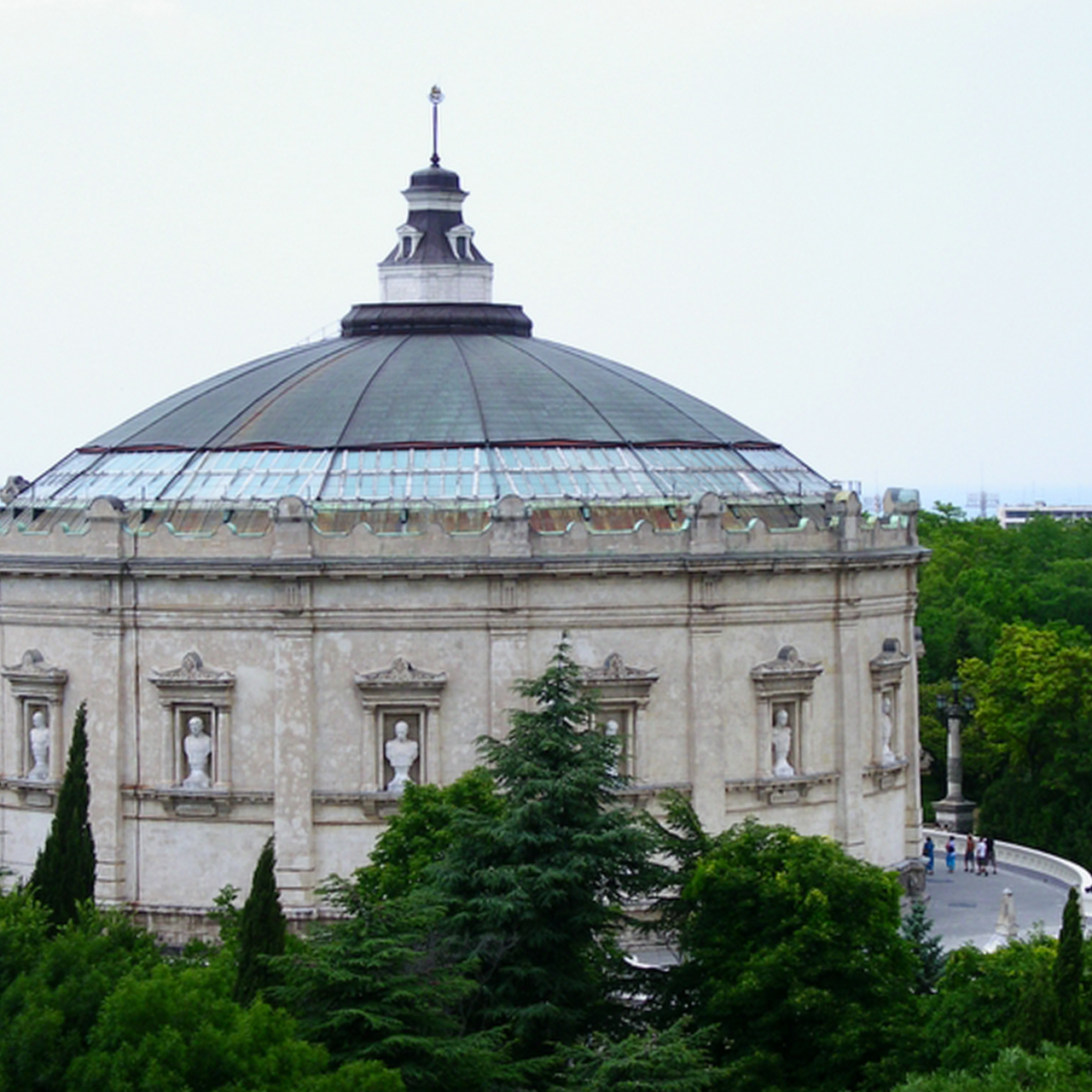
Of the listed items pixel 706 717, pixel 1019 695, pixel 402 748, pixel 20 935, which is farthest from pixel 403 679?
pixel 1019 695

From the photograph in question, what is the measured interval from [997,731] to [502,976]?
45098 millimetres

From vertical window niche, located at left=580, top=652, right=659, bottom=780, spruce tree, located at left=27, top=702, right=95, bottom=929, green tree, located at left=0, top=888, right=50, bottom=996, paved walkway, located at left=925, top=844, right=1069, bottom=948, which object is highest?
vertical window niche, located at left=580, top=652, right=659, bottom=780

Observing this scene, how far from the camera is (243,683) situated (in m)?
59.7

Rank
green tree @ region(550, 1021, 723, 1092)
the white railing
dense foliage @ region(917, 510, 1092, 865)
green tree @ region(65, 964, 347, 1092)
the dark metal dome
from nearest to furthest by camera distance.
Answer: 1. green tree @ region(65, 964, 347, 1092)
2. green tree @ region(550, 1021, 723, 1092)
3. the dark metal dome
4. the white railing
5. dense foliage @ region(917, 510, 1092, 865)

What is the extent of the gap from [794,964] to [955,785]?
143 ft

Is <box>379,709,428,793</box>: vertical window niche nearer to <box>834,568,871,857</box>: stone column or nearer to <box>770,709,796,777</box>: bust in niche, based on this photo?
<box>770,709,796,777</box>: bust in niche

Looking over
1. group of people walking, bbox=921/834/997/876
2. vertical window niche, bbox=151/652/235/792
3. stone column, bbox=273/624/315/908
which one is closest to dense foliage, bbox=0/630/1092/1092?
stone column, bbox=273/624/315/908

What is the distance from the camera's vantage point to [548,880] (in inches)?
1785

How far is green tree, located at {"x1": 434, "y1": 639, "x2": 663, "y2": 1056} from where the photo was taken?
45188mm

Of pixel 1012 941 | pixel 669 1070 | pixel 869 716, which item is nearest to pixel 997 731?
pixel 869 716

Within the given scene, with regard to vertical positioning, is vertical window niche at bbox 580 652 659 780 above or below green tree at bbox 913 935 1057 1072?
above

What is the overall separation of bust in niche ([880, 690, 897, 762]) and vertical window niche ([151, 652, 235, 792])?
51.4 feet

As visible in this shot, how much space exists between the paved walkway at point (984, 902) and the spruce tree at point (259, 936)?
19149mm

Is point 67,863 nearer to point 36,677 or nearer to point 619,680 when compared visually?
point 36,677
